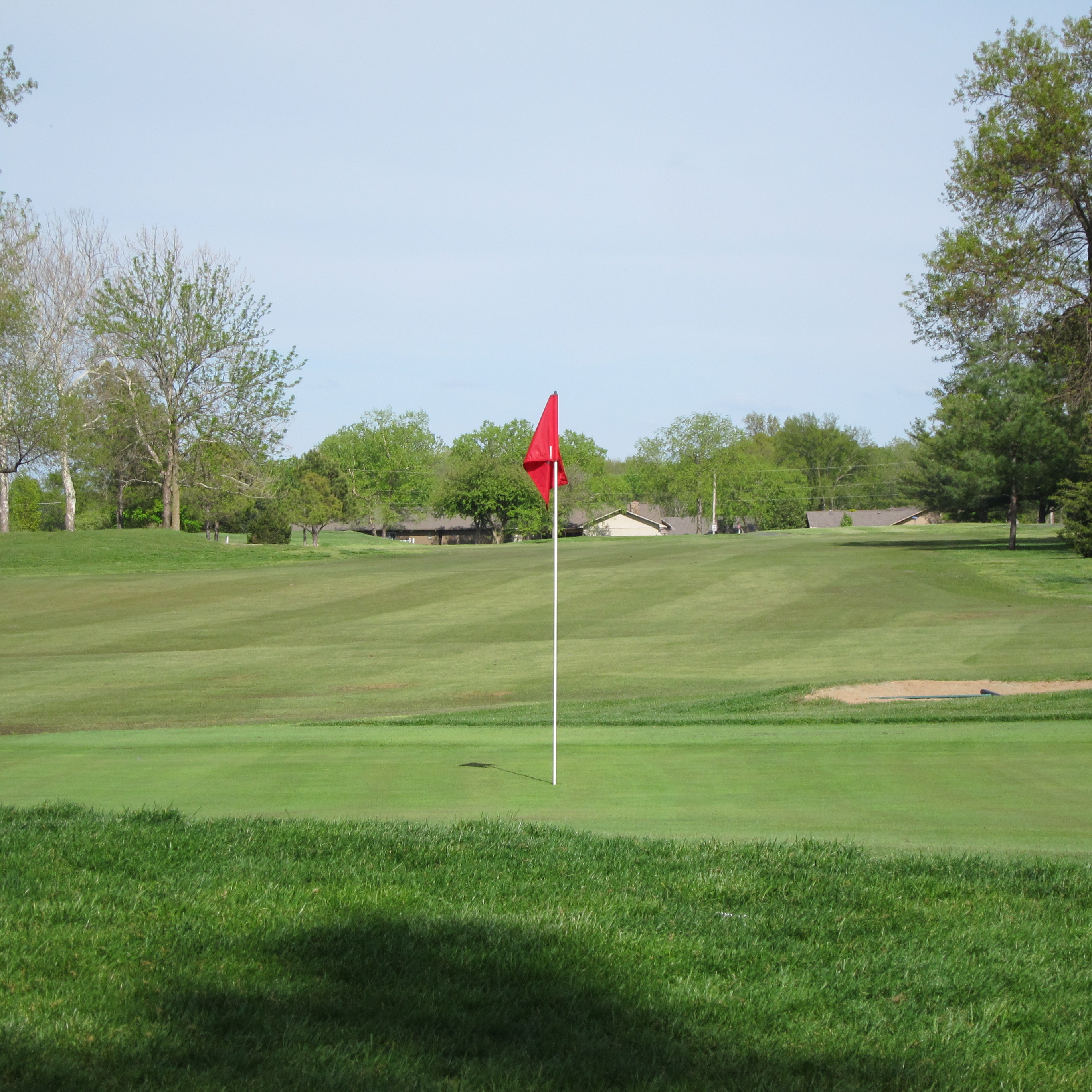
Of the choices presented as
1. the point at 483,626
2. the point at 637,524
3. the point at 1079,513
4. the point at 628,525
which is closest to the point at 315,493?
the point at 628,525

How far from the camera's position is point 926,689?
60.6 feet

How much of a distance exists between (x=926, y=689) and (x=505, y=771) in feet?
36.2

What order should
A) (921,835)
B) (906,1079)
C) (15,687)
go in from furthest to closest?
(15,687) → (921,835) → (906,1079)

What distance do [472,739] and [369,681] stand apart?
35.3 ft

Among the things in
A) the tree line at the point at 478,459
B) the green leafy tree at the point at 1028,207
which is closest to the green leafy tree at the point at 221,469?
the tree line at the point at 478,459

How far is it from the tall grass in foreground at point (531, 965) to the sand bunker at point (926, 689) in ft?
38.7

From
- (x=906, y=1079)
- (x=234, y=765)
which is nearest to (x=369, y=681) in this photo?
(x=234, y=765)

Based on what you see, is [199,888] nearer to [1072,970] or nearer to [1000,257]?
[1072,970]

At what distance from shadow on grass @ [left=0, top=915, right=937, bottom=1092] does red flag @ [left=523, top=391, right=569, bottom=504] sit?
5.48m

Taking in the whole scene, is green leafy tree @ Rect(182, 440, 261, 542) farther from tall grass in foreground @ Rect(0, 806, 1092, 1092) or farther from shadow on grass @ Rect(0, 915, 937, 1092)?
shadow on grass @ Rect(0, 915, 937, 1092)

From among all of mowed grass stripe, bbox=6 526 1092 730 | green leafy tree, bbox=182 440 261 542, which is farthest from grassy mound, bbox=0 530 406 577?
green leafy tree, bbox=182 440 261 542

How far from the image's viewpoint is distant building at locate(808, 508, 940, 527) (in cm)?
13388

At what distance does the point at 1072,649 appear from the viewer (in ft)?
75.6

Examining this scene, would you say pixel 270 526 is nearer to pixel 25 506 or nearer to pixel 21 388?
pixel 21 388
